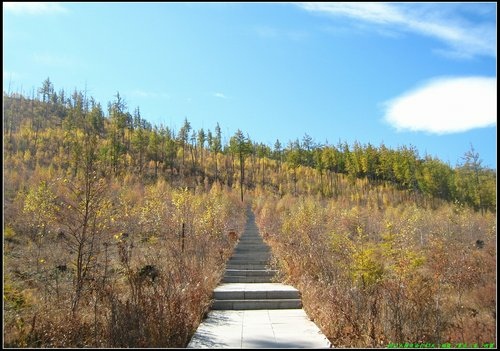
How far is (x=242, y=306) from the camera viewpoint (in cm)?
859

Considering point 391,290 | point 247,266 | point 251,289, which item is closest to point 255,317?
point 251,289

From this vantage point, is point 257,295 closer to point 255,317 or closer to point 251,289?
point 251,289

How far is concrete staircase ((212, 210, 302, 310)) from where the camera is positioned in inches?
337

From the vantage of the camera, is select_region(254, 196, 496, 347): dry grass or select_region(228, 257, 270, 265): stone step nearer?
select_region(254, 196, 496, 347): dry grass

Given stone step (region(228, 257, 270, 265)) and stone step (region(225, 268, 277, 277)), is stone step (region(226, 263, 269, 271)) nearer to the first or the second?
stone step (region(228, 257, 270, 265))

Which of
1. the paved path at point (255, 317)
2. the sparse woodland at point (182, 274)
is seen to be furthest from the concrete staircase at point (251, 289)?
the sparse woodland at point (182, 274)

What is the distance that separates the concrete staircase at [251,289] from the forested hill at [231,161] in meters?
32.3

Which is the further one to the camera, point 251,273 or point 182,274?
point 251,273

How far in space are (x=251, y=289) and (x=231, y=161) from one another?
5812 centimetres

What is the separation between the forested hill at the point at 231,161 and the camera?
1908 inches

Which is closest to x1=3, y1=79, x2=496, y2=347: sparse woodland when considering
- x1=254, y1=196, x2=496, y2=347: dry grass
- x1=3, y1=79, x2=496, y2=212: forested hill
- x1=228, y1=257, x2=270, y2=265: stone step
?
x1=254, y1=196, x2=496, y2=347: dry grass

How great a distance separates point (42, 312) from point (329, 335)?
4453mm

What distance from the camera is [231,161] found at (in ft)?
220

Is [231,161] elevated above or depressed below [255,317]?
above
